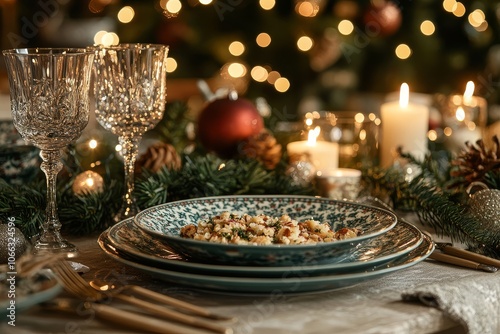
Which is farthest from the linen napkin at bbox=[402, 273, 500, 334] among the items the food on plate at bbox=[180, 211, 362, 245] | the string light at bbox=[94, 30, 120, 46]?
the string light at bbox=[94, 30, 120, 46]

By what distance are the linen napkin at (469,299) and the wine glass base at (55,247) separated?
17.6 inches

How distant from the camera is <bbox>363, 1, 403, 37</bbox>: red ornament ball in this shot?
10.7 feet

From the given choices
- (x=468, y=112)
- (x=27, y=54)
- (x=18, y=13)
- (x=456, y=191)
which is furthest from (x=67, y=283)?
(x=18, y=13)

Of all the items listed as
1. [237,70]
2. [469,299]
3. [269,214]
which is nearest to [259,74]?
[237,70]

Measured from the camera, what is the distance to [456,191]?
126cm

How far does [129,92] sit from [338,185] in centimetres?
41

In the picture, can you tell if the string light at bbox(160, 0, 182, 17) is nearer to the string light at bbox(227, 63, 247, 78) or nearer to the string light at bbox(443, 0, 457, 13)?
the string light at bbox(227, 63, 247, 78)

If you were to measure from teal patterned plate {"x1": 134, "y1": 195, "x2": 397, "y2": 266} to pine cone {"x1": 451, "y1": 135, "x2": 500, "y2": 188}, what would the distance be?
308 millimetres

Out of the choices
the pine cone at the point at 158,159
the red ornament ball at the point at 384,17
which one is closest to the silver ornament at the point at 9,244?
the pine cone at the point at 158,159

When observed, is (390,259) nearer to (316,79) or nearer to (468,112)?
(468,112)

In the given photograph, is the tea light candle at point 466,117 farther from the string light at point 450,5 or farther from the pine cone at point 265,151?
the string light at point 450,5

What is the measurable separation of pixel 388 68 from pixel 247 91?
734mm

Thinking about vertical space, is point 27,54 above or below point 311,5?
below

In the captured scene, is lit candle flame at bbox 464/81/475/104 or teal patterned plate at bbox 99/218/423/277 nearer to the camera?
teal patterned plate at bbox 99/218/423/277
